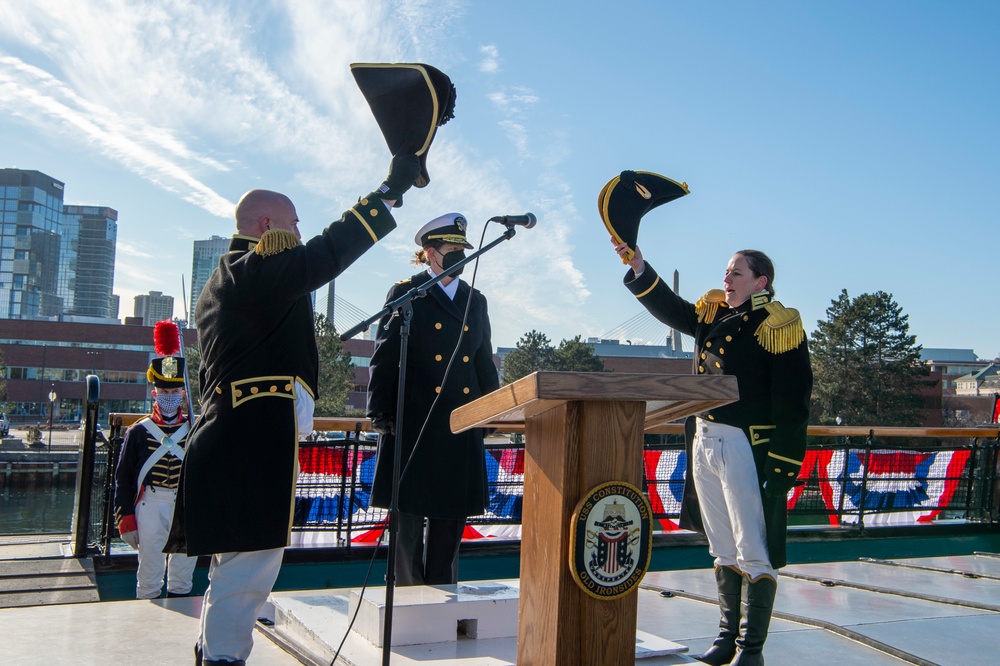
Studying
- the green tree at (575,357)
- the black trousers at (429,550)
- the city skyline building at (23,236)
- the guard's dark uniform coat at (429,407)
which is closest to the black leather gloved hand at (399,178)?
the guard's dark uniform coat at (429,407)

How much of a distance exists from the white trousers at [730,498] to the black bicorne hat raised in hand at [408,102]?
1662 mm

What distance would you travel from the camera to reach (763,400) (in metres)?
3.43

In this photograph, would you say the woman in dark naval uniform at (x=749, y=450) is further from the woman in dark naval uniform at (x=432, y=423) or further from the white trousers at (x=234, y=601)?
the white trousers at (x=234, y=601)

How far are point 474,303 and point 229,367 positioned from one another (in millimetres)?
1871

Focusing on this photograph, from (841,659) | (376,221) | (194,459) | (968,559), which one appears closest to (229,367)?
(194,459)

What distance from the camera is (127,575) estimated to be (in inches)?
→ 244

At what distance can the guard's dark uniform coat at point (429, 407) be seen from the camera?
3928 mm

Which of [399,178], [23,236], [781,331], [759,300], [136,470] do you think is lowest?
[136,470]

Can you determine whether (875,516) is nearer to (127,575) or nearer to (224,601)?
(127,575)

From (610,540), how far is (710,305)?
200 centimetres

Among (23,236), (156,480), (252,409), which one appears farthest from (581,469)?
(23,236)

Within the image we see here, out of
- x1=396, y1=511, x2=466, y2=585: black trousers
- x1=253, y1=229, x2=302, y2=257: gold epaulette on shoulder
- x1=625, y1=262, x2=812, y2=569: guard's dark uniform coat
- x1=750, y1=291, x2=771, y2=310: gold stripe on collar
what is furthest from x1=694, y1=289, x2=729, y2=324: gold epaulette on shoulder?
x1=253, y1=229, x2=302, y2=257: gold epaulette on shoulder

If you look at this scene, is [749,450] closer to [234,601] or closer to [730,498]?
[730,498]

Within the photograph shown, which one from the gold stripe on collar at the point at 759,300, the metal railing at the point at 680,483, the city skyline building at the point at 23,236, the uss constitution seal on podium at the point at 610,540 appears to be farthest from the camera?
the city skyline building at the point at 23,236
